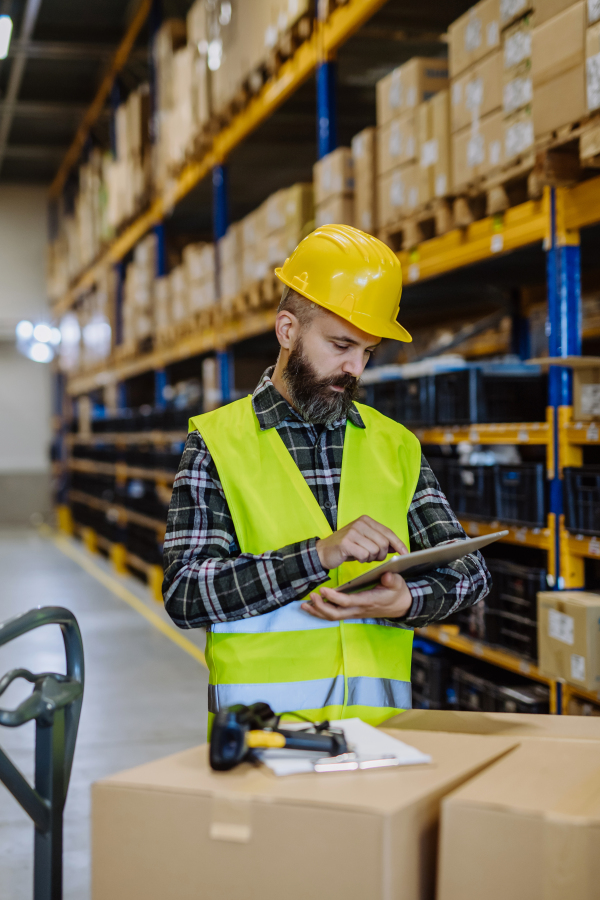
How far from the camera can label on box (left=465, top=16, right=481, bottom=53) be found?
151 inches

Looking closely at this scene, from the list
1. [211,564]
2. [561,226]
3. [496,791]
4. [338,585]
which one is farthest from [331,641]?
[561,226]

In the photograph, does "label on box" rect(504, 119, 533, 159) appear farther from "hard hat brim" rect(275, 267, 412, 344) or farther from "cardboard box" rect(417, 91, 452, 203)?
"hard hat brim" rect(275, 267, 412, 344)

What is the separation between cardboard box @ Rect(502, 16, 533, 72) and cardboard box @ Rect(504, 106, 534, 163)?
197 mm

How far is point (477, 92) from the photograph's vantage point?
3893 millimetres

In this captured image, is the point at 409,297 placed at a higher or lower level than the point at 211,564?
higher

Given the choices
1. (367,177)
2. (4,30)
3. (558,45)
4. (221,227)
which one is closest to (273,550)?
(558,45)

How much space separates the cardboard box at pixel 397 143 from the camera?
4418mm

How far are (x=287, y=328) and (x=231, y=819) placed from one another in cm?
117

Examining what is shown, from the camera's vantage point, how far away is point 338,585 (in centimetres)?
199

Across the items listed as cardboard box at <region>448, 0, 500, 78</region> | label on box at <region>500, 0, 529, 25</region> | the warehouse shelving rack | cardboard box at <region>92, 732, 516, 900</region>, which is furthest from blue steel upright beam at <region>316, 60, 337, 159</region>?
cardboard box at <region>92, 732, 516, 900</region>

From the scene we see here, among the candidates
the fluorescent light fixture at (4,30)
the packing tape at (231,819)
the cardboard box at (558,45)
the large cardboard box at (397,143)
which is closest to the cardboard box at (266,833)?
the packing tape at (231,819)

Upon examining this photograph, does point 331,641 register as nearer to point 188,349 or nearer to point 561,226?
point 561,226

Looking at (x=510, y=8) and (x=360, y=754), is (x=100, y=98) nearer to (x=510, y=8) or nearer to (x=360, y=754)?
(x=510, y=8)

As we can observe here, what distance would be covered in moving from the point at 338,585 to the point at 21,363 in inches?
674
